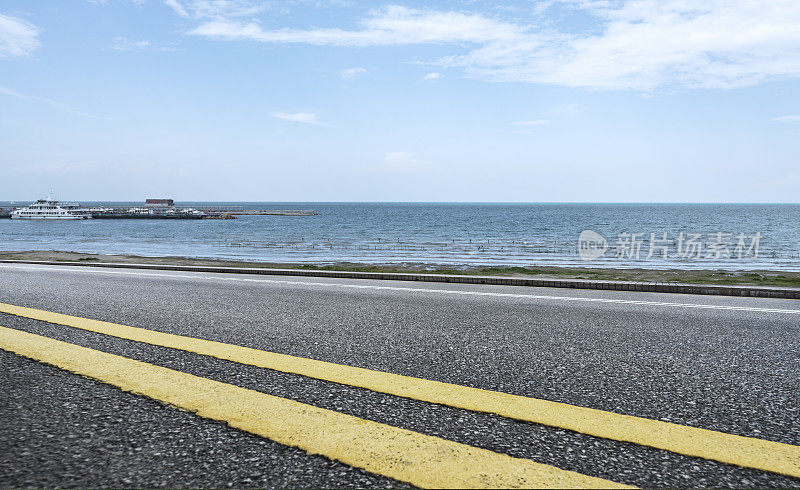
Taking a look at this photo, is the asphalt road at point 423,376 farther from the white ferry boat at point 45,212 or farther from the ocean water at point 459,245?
the white ferry boat at point 45,212

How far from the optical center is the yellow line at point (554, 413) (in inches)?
110

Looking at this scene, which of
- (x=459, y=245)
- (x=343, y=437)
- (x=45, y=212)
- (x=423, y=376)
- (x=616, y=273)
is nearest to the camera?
(x=343, y=437)

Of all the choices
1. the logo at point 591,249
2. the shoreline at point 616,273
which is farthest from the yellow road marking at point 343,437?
the logo at point 591,249

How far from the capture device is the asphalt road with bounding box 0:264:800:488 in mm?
2631

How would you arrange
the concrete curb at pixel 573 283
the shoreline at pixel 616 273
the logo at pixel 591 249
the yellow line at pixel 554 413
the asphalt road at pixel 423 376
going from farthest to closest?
the logo at pixel 591 249 < the shoreline at pixel 616 273 < the concrete curb at pixel 573 283 < the yellow line at pixel 554 413 < the asphalt road at pixel 423 376

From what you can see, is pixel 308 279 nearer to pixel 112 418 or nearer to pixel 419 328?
pixel 419 328

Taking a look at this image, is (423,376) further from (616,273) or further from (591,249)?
(591,249)

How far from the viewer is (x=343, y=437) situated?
116 inches

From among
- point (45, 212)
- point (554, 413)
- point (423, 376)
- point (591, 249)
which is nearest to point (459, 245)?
point (591, 249)

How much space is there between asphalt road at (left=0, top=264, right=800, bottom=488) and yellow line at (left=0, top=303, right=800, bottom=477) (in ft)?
0.37

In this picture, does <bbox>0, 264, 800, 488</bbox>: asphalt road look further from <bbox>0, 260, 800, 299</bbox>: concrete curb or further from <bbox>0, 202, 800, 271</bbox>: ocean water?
<bbox>0, 202, 800, 271</bbox>: ocean water

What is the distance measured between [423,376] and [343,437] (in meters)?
1.38

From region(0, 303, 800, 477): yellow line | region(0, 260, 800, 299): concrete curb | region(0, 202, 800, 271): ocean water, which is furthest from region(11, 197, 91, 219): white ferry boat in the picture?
region(0, 303, 800, 477): yellow line

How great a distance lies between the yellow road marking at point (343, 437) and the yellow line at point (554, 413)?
585 millimetres
